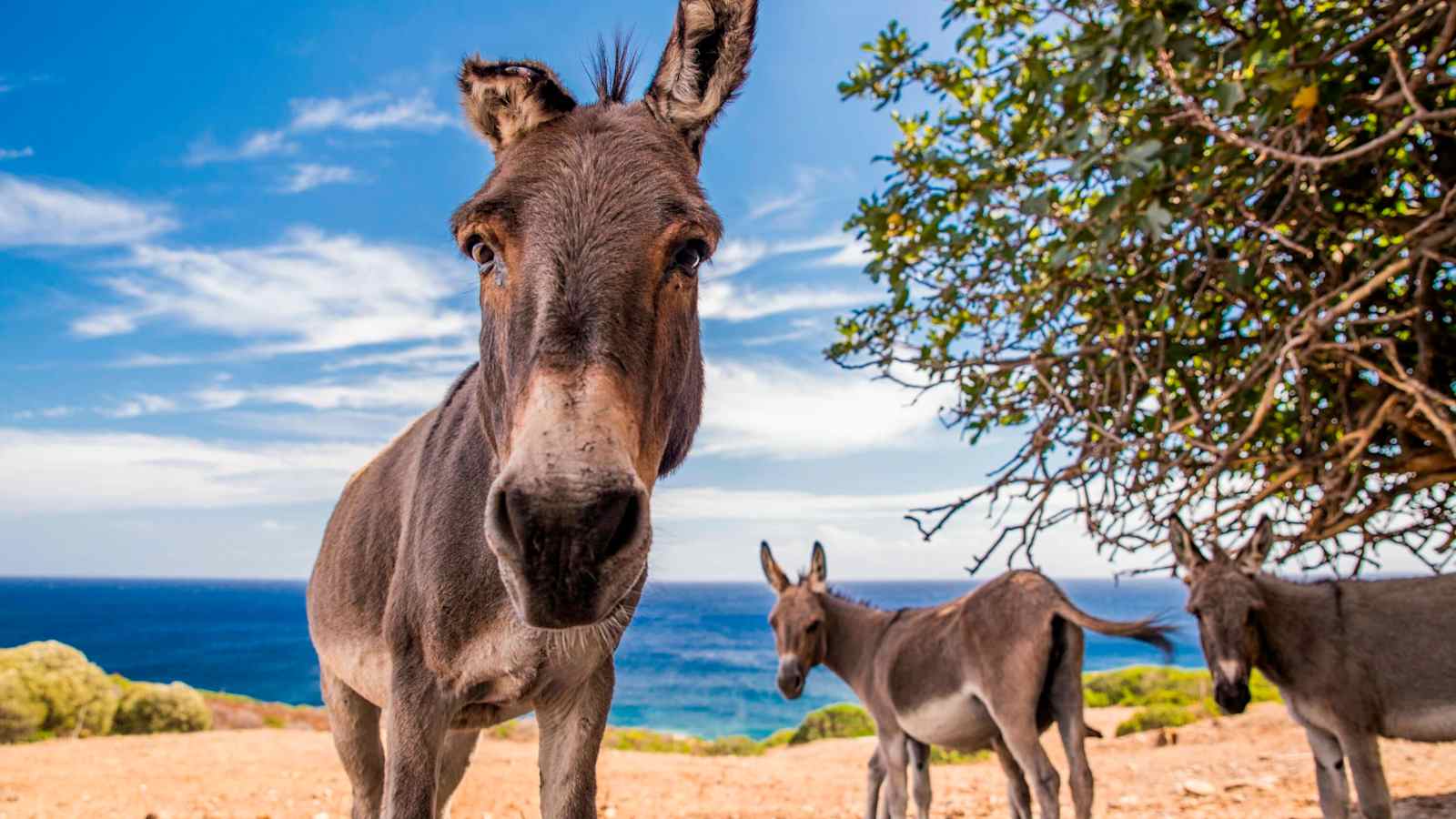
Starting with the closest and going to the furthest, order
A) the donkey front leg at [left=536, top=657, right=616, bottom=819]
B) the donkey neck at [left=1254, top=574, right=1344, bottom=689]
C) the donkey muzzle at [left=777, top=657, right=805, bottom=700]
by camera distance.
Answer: the donkey front leg at [left=536, top=657, right=616, bottom=819]
the donkey neck at [left=1254, top=574, right=1344, bottom=689]
the donkey muzzle at [left=777, top=657, right=805, bottom=700]

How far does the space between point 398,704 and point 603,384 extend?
134 centimetres

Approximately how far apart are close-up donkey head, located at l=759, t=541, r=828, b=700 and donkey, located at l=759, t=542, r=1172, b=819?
25mm

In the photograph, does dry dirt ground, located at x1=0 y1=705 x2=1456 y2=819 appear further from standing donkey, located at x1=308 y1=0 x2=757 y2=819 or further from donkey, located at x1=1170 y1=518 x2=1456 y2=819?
standing donkey, located at x1=308 y1=0 x2=757 y2=819

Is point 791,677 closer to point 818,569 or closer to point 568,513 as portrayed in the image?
point 818,569

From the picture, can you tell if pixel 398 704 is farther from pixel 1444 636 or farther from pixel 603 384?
pixel 1444 636

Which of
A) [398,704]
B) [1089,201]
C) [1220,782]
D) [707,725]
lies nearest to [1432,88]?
[1089,201]

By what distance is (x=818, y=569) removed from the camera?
8.41 metres

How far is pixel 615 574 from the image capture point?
1.47 metres

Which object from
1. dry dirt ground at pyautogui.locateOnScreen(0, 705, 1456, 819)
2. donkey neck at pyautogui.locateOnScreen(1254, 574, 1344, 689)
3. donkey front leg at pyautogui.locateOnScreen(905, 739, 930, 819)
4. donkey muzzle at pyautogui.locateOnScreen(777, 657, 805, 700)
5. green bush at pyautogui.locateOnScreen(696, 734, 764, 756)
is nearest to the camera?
donkey neck at pyautogui.locateOnScreen(1254, 574, 1344, 689)

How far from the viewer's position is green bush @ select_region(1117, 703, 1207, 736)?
11.4m

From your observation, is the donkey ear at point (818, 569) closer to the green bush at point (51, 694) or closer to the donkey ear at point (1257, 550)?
the donkey ear at point (1257, 550)

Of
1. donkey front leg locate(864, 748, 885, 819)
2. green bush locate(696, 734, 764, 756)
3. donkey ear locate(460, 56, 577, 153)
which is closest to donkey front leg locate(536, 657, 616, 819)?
donkey ear locate(460, 56, 577, 153)

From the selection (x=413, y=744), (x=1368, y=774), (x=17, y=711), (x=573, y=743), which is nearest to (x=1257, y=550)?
(x=1368, y=774)

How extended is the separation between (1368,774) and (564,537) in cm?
526
